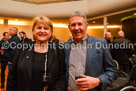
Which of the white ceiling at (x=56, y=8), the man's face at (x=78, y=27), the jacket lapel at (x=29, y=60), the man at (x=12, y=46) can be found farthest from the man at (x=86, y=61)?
the white ceiling at (x=56, y=8)

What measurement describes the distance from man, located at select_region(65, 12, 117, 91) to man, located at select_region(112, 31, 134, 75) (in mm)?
3194

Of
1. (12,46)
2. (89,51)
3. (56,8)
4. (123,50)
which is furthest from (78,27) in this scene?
(56,8)

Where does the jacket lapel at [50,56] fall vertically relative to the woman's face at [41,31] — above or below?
below

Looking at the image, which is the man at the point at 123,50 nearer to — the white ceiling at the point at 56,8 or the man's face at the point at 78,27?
the white ceiling at the point at 56,8

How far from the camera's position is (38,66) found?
1.42 m

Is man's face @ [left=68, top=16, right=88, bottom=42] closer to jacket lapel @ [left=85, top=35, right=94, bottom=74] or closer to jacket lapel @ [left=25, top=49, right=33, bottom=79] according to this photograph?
jacket lapel @ [left=85, top=35, right=94, bottom=74]

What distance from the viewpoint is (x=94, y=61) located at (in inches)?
52.4

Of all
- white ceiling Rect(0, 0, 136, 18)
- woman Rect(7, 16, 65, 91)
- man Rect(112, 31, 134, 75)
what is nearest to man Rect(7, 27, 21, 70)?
woman Rect(7, 16, 65, 91)

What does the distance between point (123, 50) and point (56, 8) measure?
5805 mm

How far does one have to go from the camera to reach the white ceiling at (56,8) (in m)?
7.42

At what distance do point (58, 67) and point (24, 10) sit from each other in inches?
325

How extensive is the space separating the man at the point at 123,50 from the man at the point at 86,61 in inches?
126

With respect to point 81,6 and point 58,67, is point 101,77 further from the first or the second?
point 81,6

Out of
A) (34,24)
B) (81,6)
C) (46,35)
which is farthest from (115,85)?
(81,6)
